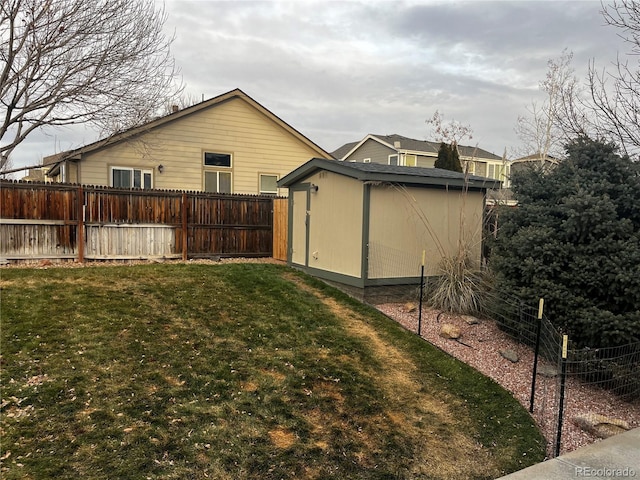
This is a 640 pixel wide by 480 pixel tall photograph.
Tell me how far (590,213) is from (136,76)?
31.8ft

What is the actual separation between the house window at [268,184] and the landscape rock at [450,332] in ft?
35.6

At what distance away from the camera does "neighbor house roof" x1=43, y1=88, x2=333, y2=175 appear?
1309 centimetres

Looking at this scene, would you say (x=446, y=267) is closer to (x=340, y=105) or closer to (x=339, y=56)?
(x=339, y=56)

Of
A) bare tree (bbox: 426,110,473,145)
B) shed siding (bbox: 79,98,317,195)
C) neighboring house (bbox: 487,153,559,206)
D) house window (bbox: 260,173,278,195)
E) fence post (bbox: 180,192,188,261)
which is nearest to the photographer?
neighboring house (bbox: 487,153,559,206)

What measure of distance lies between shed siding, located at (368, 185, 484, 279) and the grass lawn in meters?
1.36

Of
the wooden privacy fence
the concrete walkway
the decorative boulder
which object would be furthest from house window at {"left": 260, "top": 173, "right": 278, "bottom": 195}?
the concrete walkway

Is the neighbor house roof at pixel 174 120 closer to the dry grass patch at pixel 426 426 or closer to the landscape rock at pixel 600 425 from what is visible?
the dry grass patch at pixel 426 426

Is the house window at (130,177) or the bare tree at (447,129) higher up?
the bare tree at (447,129)

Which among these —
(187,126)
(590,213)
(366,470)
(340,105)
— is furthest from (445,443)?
(340,105)

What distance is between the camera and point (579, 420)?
480cm

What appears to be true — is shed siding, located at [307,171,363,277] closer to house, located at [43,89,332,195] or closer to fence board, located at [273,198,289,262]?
fence board, located at [273,198,289,262]

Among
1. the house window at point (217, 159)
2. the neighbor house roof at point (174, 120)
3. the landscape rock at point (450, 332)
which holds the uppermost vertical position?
the neighbor house roof at point (174, 120)

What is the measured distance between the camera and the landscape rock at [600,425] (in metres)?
4.62

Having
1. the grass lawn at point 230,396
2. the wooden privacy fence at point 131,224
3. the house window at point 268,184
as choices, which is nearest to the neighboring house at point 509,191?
the grass lawn at point 230,396
